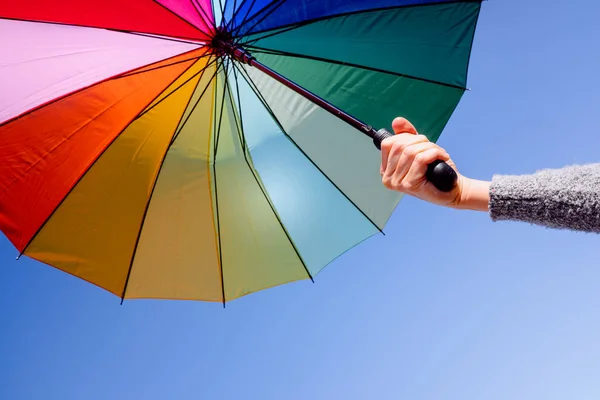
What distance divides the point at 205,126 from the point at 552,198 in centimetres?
333

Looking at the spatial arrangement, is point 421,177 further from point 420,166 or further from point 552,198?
point 552,198

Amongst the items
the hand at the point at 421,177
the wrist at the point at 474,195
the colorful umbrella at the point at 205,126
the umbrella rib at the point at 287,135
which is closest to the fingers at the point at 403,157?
the hand at the point at 421,177

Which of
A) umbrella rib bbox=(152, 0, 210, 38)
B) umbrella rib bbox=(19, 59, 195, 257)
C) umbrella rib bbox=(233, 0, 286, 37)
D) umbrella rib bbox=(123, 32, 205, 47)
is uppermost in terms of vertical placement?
umbrella rib bbox=(233, 0, 286, 37)

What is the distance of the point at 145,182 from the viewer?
156 inches

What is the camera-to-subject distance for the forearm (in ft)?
3.32

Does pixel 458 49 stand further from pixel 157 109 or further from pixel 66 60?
pixel 66 60

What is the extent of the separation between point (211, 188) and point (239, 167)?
1.01 feet

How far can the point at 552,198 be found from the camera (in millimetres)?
1065

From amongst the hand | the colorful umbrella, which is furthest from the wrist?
the colorful umbrella

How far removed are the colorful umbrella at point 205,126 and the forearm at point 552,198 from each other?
2335 mm

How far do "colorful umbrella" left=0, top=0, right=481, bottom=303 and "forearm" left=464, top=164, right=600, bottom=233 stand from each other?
2.34 meters

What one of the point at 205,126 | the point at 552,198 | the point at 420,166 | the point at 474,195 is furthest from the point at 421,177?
the point at 205,126

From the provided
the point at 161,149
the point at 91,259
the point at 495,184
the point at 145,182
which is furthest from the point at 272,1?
the point at 495,184

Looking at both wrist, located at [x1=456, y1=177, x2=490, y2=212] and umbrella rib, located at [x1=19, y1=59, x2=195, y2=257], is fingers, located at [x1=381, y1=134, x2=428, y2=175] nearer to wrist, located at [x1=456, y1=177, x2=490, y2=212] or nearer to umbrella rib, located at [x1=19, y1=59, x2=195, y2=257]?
wrist, located at [x1=456, y1=177, x2=490, y2=212]
